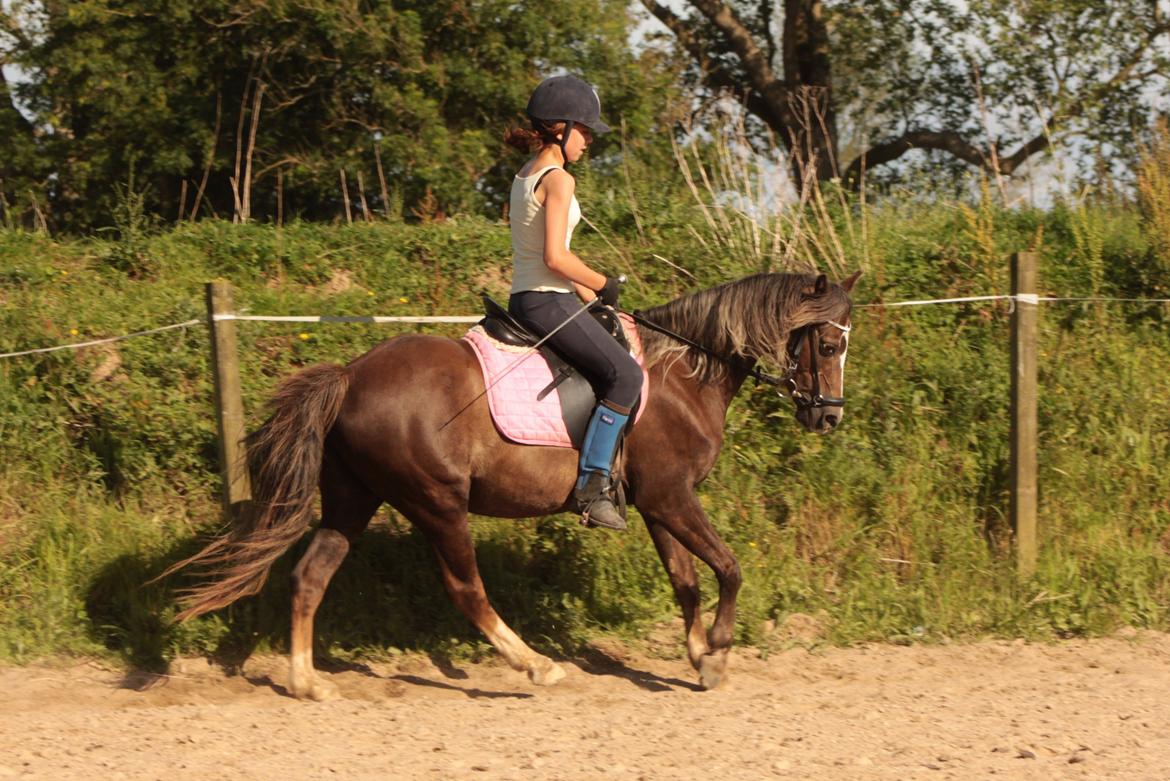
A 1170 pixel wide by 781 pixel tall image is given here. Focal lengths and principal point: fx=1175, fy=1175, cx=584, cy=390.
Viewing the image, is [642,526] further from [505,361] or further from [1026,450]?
[1026,450]

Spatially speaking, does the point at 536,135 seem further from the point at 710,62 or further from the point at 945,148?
the point at 710,62

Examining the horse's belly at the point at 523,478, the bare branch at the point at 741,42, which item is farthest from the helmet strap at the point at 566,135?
the bare branch at the point at 741,42

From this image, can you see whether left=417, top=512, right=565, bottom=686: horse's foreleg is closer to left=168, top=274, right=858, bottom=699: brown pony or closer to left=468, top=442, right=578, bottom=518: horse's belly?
left=168, top=274, right=858, bottom=699: brown pony

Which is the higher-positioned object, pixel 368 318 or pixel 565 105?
pixel 565 105

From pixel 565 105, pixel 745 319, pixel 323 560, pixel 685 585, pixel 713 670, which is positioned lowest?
pixel 713 670

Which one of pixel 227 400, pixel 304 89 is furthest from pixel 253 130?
pixel 227 400

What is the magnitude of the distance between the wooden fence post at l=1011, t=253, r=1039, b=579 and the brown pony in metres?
1.84

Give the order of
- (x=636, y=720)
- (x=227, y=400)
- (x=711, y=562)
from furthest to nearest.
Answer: (x=227, y=400) < (x=711, y=562) < (x=636, y=720)

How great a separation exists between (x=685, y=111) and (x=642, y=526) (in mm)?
7569

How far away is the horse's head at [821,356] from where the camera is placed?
6.06 metres

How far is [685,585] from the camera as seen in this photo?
246 inches

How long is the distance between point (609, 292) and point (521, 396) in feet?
2.21

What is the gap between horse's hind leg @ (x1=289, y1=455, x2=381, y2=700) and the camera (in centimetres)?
582

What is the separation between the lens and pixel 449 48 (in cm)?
1297
